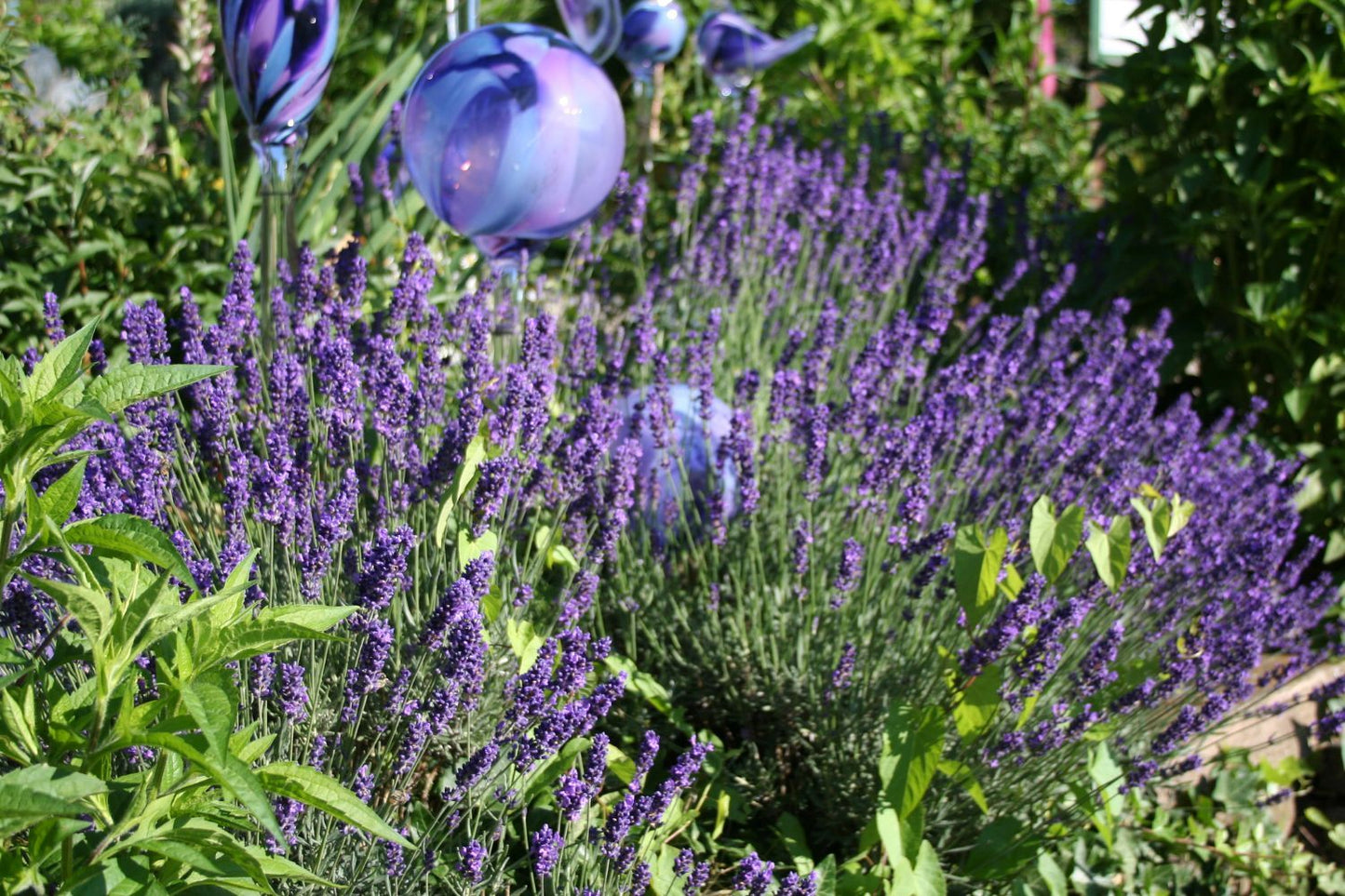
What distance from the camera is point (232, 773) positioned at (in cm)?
102

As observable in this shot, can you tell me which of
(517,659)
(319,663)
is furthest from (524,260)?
(319,663)

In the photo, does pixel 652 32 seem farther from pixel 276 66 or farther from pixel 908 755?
pixel 908 755

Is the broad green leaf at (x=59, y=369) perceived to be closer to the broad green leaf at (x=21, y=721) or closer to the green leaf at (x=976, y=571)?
the broad green leaf at (x=21, y=721)

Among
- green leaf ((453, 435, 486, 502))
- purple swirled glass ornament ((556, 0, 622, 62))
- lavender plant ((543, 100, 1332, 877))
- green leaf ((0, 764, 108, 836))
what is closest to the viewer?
green leaf ((0, 764, 108, 836))

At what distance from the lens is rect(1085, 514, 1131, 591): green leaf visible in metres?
1.86

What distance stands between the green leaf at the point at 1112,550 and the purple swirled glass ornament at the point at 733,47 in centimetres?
247

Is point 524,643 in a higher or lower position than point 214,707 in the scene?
lower

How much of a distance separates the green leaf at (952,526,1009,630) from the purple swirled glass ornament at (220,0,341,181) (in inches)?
59.2

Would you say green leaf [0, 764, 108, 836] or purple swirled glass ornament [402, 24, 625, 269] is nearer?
green leaf [0, 764, 108, 836]

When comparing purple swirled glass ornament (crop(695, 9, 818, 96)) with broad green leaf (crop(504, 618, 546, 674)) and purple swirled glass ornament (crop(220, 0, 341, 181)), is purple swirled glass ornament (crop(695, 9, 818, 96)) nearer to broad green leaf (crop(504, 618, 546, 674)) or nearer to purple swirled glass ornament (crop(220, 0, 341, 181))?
purple swirled glass ornament (crop(220, 0, 341, 181))

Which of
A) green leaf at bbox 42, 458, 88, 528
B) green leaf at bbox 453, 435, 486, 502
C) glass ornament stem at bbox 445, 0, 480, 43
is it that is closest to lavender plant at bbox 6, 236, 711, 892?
green leaf at bbox 453, 435, 486, 502

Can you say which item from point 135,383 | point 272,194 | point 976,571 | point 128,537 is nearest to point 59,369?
point 135,383

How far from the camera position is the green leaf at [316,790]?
3.82 feet

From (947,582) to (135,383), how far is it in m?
1.48
